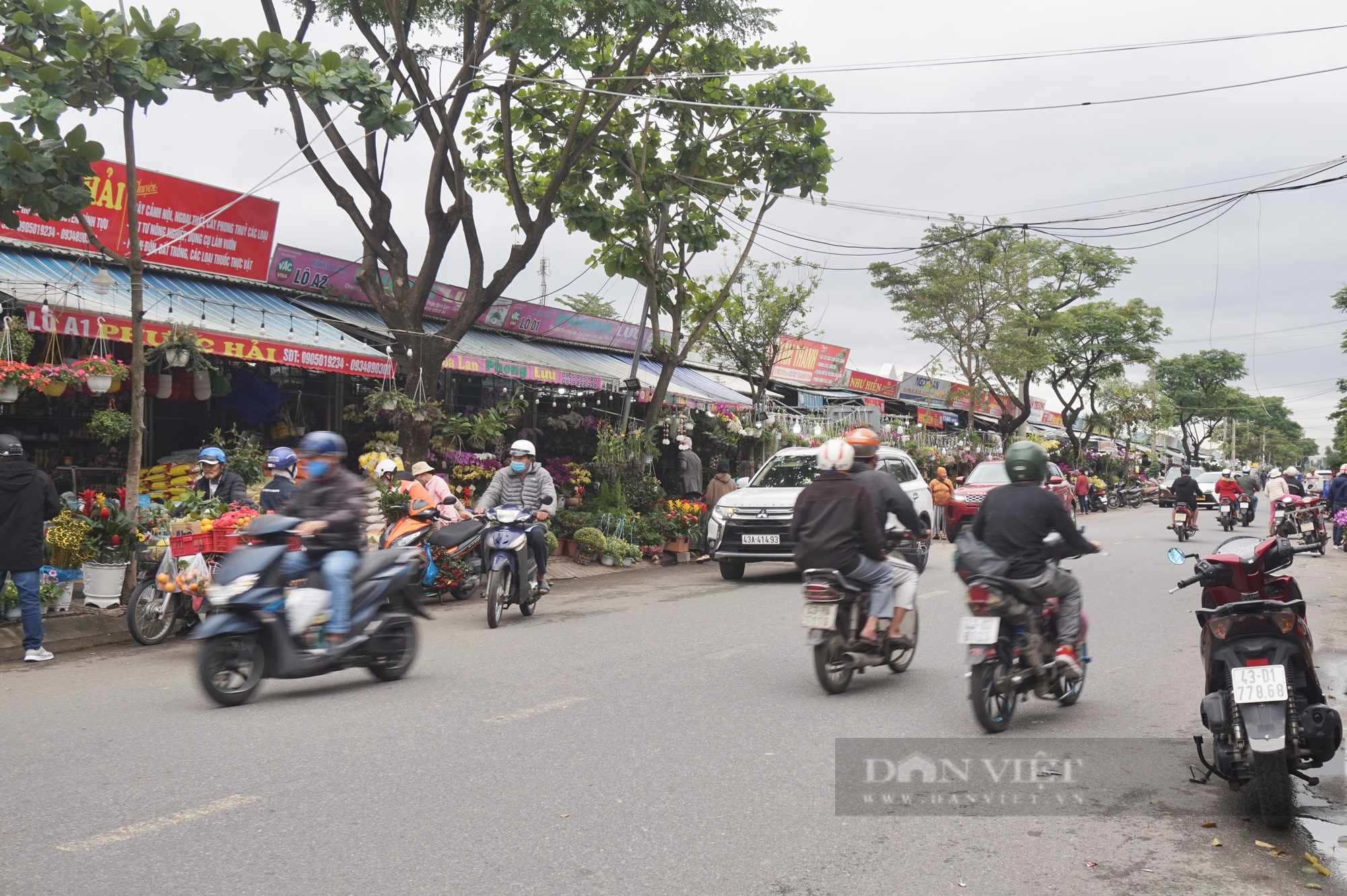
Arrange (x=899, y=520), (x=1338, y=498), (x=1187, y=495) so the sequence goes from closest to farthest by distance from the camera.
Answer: (x=899, y=520), (x=1338, y=498), (x=1187, y=495)

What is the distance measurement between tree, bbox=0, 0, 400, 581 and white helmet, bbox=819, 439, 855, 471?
244 inches

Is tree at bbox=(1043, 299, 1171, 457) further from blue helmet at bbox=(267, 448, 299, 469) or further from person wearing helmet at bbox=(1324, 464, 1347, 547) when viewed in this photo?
blue helmet at bbox=(267, 448, 299, 469)

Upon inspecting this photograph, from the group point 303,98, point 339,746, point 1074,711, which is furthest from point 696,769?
point 303,98

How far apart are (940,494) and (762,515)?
10.5 m

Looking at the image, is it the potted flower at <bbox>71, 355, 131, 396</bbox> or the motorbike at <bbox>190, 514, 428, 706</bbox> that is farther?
the potted flower at <bbox>71, 355, 131, 396</bbox>

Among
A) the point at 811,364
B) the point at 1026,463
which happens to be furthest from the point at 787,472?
the point at 811,364

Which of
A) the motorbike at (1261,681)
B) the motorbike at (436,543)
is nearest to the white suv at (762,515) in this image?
the motorbike at (436,543)

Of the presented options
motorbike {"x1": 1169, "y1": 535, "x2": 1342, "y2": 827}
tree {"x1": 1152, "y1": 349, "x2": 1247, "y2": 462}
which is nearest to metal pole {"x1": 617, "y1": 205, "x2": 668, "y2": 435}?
motorbike {"x1": 1169, "y1": 535, "x2": 1342, "y2": 827}

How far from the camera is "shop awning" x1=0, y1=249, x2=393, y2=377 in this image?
11.7 meters

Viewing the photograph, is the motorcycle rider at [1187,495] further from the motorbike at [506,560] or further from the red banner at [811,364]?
the motorbike at [506,560]

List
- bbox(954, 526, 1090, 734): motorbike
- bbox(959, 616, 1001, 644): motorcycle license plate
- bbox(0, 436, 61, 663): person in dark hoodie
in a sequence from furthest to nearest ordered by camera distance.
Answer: bbox(0, 436, 61, 663): person in dark hoodie → bbox(954, 526, 1090, 734): motorbike → bbox(959, 616, 1001, 644): motorcycle license plate

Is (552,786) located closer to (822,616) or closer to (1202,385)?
(822,616)

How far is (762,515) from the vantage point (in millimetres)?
14508

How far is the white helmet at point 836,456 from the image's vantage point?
730cm
